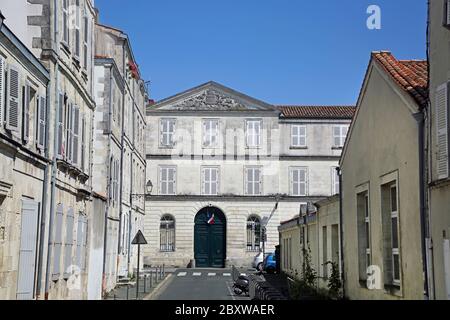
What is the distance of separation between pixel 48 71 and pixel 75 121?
280 cm

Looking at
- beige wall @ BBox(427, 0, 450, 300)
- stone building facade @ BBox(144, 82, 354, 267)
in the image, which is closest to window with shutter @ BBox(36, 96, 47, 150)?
beige wall @ BBox(427, 0, 450, 300)

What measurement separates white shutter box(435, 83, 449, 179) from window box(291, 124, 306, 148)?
39265mm

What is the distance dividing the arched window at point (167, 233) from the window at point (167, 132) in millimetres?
5081

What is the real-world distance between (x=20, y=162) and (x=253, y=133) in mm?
37107

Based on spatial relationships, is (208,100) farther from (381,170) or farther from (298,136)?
(381,170)

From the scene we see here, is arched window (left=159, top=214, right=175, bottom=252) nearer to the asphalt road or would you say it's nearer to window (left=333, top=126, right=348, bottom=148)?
window (left=333, top=126, right=348, bottom=148)

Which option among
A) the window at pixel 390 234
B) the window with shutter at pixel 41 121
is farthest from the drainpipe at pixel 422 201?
the window with shutter at pixel 41 121

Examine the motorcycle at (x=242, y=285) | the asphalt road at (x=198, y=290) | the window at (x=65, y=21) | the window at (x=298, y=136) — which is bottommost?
the asphalt road at (x=198, y=290)

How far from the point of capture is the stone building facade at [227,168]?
47.7 metres

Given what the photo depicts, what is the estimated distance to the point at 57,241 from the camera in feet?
46.0

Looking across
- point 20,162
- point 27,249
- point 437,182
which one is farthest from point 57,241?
point 437,182

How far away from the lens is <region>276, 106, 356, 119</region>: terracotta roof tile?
48562mm

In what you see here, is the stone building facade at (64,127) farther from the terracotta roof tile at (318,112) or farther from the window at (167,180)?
the terracotta roof tile at (318,112)

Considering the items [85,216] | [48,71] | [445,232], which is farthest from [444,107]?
[85,216]
